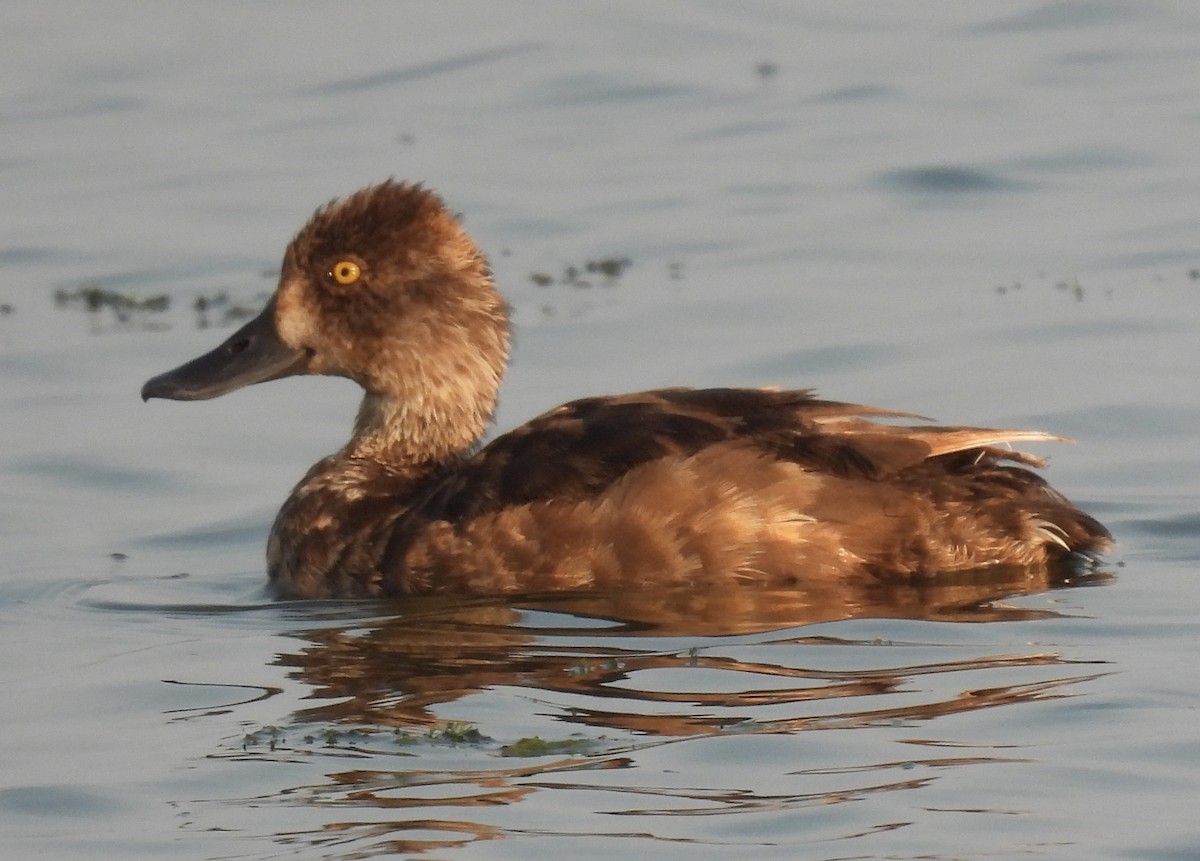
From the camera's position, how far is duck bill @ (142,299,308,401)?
909cm

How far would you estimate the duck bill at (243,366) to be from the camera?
29.8ft

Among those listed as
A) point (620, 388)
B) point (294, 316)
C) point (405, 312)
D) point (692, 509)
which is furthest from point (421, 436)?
point (620, 388)

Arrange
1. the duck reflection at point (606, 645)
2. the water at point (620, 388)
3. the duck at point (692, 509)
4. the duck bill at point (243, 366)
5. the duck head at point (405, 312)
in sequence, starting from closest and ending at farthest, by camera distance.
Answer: the water at point (620, 388) → the duck reflection at point (606, 645) → the duck at point (692, 509) → the duck head at point (405, 312) → the duck bill at point (243, 366)

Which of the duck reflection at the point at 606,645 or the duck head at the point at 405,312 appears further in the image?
the duck head at the point at 405,312

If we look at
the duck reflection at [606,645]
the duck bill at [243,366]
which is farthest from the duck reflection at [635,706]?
the duck bill at [243,366]

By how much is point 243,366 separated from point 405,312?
2.05 ft

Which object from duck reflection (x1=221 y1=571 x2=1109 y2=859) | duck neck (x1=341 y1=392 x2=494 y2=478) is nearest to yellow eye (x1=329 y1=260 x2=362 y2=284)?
duck neck (x1=341 y1=392 x2=494 y2=478)

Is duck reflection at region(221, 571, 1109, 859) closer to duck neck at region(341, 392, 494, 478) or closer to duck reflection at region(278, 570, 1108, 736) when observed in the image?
duck reflection at region(278, 570, 1108, 736)

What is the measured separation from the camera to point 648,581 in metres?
7.91

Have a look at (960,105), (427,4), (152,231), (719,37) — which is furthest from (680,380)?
(427,4)

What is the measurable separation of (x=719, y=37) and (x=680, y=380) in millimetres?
7065

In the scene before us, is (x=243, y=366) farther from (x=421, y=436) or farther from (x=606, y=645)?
(x=606, y=645)

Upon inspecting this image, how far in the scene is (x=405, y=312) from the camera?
8945mm

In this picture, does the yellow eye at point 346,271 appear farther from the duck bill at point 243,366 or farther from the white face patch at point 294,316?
the duck bill at point 243,366
